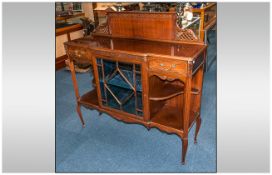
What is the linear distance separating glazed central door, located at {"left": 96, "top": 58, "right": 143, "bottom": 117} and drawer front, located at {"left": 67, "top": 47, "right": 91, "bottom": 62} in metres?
0.15

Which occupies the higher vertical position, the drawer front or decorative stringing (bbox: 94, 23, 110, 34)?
decorative stringing (bbox: 94, 23, 110, 34)

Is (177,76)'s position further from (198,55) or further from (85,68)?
(85,68)

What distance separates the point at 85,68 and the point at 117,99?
2.38 m

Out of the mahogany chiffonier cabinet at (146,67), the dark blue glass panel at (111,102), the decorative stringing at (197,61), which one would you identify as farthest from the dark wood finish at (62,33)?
the decorative stringing at (197,61)

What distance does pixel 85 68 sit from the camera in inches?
173

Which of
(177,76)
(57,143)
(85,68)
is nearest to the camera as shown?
(177,76)

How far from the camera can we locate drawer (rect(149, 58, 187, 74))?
168 centimetres

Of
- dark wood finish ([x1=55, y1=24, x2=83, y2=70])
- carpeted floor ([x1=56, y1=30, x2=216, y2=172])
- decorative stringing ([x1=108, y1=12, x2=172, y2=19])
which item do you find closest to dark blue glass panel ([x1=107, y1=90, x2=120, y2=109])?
carpeted floor ([x1=56, y1=30, x2=216, y2=172])

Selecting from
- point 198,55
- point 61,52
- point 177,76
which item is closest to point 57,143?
point 177,76

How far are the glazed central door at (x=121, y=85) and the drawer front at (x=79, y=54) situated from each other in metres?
0.15

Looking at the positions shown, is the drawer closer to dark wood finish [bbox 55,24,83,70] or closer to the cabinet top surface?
the cabinet top surface

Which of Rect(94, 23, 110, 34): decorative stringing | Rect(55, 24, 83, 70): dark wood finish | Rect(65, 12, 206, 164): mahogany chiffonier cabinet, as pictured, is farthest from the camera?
Rect(55, 24, 83, 70): dark wood finish

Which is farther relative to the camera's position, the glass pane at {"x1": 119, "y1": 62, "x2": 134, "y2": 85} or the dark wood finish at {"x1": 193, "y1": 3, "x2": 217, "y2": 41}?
the dark wood finish at {"x1": 193, "y1": 3, "x2": 217, "y2": 41}

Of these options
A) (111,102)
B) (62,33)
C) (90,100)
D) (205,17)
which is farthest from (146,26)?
(62,33)
